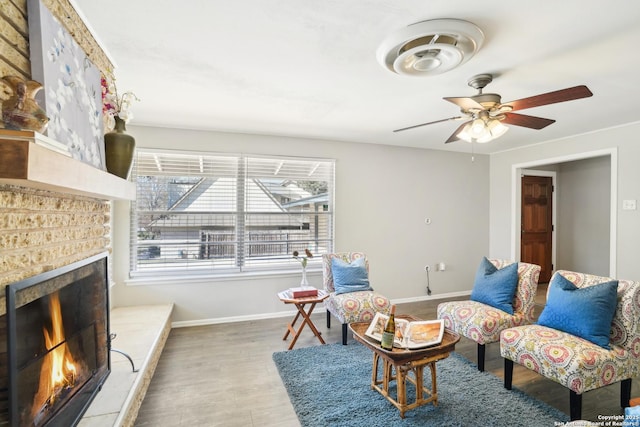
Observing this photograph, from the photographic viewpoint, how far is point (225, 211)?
4043 mm

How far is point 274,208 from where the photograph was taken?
4242 millimetres

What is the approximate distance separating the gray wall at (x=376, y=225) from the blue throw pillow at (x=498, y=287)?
5.78 feet

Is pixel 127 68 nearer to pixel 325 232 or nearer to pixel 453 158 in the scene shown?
pixel 325 232

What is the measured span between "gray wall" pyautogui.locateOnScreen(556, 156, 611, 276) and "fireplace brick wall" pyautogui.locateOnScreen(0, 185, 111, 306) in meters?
7.01

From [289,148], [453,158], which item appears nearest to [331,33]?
[289,148]

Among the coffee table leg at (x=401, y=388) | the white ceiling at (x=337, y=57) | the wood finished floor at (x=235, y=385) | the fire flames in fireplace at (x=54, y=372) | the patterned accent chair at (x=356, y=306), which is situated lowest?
the wood finished floor at (x=235, y=385)

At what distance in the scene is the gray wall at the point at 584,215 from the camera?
5.34 m

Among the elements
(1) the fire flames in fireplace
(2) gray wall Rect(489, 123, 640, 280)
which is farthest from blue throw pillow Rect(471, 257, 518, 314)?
(1) the fire flames in fireplace

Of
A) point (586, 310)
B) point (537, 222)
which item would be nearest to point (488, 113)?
point (586, 310)

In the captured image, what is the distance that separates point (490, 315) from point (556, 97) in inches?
70.9

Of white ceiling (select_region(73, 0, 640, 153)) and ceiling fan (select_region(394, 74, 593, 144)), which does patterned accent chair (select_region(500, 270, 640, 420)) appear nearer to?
ceiling fan (select_region(394, 74, 593, 144))

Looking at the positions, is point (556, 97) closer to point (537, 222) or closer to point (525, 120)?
point (525, 120)

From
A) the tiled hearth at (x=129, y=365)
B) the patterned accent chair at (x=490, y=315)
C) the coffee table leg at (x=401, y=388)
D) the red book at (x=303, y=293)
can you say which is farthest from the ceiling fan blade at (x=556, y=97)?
the tiled hearth at (x=129, y=365)

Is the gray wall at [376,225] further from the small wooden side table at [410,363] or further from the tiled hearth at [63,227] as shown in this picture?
the small wooden side table at [410,363]
